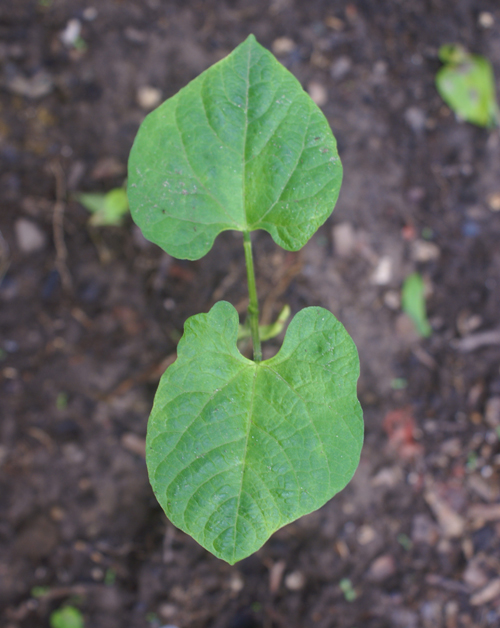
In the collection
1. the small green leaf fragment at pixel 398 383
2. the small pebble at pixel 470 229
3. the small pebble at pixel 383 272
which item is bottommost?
the small green leaf fragment at pixel 398 383

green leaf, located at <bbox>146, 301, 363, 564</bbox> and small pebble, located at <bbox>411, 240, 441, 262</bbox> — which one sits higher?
green leaf, located at <bbox>146, 301, 363, 564</bbox>

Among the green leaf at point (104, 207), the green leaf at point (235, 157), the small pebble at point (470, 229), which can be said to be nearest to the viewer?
the green leaf at point (235, 157)

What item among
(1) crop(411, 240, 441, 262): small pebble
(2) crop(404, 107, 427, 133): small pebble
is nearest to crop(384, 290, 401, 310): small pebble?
(1) crop(411, 240, 441, 262): small pebble

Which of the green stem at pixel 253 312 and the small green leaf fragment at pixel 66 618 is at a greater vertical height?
the green stem at pixel 253 312

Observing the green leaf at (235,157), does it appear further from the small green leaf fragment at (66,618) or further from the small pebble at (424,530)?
the small green leaf fragment at (66,618)

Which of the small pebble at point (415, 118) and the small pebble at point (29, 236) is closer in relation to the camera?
the small pebble at point (29, 236)

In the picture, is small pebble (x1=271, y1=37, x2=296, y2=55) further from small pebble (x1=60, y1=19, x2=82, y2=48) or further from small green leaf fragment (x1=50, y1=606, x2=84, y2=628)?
small green leaf fragment (x1=50, y1=606, x2=84, y2=628)

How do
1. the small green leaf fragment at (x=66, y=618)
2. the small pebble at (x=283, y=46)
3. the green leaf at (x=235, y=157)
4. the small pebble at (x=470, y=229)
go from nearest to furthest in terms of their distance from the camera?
1. the green leaf at (x=235, y=157)
2. the small green leaf fragment at (x=66, y=618)
3. the small pebble at (x=283, y=46)
4. the small pebble at (x=470, y=229)

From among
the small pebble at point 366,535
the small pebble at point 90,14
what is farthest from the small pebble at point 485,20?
the small pebble at point 366,535
